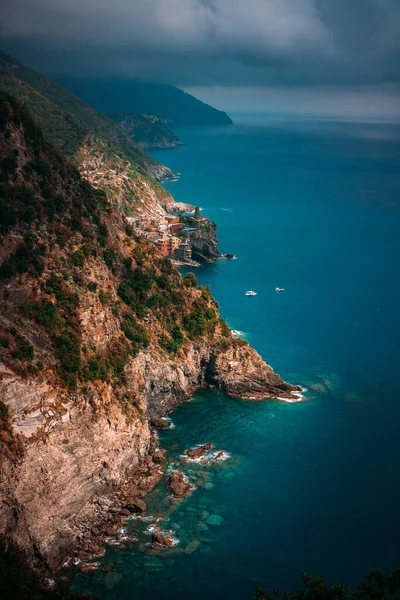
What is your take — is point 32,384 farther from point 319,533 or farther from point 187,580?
point 319,533

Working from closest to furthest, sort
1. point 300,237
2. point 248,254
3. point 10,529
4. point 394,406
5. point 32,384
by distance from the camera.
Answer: point 10,529, point 32,384, point 394,406, point 248,254, point 300,237

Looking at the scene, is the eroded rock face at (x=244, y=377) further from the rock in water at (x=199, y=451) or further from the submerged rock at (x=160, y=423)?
the rock in water at (x=199, y=451)

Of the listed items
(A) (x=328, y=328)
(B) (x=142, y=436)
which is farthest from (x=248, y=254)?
(B) (x=142, y=436)

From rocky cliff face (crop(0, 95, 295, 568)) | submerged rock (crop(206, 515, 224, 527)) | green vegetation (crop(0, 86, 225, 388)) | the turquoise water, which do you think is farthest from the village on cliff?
submerged rock (crop(206, 515, 224, 527))

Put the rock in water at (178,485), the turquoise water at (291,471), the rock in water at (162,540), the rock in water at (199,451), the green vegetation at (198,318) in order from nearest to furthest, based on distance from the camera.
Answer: the turquoise water at (291,471), the rock in water at (162,540), the rock in water at (178,485), the rock in water at (199,451), the green vegetation at (198,318)

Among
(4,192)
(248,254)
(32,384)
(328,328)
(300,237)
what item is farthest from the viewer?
(300,237)

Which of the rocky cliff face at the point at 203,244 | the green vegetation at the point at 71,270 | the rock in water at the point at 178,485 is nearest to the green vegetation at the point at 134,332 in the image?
the green vegetation at the point at 71,270
